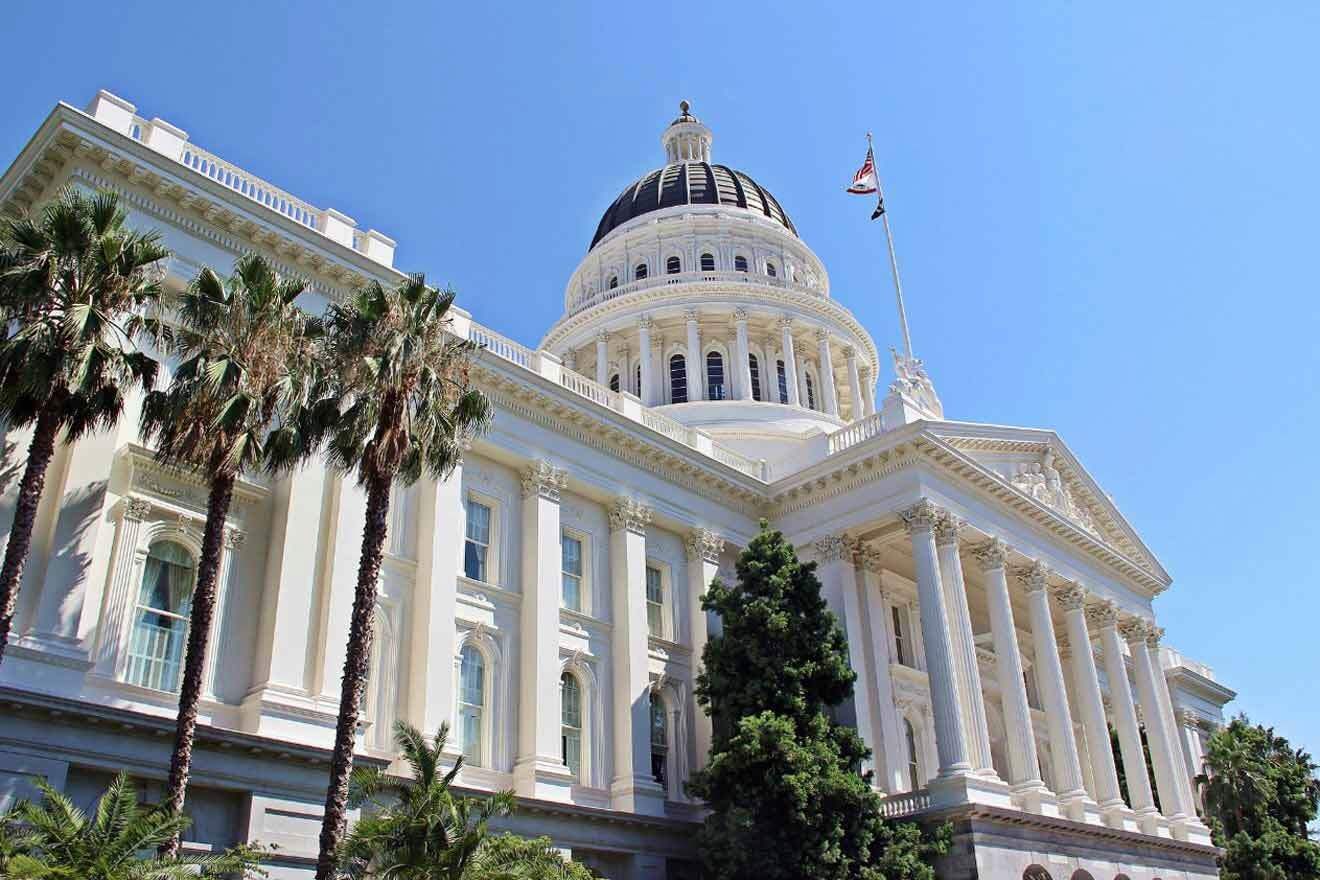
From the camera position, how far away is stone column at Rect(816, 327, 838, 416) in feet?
165

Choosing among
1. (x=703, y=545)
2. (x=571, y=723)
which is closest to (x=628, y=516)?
(x=703, y=545)

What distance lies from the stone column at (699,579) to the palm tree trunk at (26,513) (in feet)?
60.1

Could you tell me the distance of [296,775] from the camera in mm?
20406

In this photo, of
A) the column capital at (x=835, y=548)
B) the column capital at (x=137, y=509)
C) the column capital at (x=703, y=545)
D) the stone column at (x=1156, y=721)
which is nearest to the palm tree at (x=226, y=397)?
the column capital at (x=137, y=509)

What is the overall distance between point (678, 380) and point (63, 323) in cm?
3530

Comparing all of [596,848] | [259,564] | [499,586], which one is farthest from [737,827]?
[259,564]

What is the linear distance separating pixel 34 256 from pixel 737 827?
17328mm

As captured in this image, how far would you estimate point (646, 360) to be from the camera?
49.9m

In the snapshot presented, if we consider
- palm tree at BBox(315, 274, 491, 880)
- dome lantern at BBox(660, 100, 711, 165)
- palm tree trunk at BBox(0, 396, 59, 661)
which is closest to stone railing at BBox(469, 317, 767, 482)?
palm tree at BBox(315, 274, 491, 880)

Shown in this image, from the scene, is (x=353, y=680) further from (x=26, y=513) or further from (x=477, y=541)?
(x=477, y=541)

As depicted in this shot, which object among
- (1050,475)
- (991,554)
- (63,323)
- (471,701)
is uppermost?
(1050,475)

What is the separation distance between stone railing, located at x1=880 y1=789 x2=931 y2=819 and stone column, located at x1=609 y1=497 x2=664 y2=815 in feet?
18.5

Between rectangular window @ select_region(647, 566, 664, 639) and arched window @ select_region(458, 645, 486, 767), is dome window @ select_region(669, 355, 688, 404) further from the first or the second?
arched window @ select_region(458, 645, 486, 767)

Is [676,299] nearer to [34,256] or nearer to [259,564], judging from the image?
[259,564]
